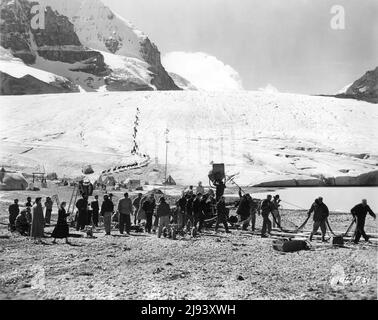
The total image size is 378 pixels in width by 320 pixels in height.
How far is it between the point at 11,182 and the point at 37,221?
18.1 m

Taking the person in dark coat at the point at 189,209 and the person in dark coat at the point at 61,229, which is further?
the person in dark coat at the point at 189,209

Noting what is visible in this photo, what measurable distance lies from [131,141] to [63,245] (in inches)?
1528

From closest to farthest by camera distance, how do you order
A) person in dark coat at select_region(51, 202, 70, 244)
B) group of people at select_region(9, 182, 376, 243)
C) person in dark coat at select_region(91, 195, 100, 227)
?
1. person in dark coat at select_region(51, 202, 70, 244)
2. group of people at select_region(9, 182, 376, 243)
3. person in dark coat at select_region(91, 195, 100, 227)

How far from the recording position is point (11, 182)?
30.5 meters

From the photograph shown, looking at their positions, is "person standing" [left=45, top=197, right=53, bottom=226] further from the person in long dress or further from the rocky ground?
the person in long dress

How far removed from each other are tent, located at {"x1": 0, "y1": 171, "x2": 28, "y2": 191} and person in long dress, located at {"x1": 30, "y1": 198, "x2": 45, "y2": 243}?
17.6 m

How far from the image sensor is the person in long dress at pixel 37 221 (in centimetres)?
1358

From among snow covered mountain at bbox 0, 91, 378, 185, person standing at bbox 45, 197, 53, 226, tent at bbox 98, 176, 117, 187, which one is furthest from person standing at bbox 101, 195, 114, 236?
snow covered mountain at bbox 0, 91, 378, 185

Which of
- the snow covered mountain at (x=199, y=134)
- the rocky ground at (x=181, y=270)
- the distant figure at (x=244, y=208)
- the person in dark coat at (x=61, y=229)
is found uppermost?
the snow covered mountain at (x=199, y=134)

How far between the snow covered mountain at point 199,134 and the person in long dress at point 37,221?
2369 cm

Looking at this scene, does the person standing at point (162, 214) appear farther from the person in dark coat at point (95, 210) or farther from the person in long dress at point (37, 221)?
the person in long dress at point (37, 221)

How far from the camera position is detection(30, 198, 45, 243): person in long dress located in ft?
44.5

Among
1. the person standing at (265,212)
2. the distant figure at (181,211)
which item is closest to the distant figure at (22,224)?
the distant figure at (181,211)

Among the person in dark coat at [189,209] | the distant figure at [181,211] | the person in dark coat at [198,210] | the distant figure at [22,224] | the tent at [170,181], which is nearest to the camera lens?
the distant figure at [22,224]
